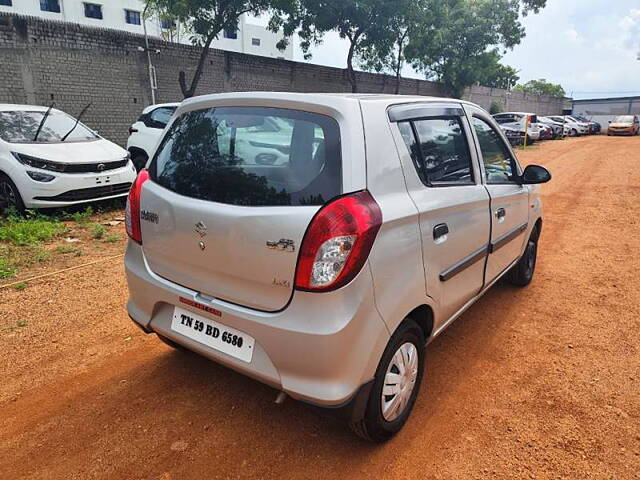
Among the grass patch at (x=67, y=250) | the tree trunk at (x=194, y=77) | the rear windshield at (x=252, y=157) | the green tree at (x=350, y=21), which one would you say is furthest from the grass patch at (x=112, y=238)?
the green tree at (x=350, y=21)

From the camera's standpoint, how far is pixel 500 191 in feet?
10.1

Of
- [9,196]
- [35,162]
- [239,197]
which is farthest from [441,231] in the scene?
[9,196]

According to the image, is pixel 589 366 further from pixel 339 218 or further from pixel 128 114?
pixel 128 114

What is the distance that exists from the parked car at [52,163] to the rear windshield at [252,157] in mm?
4502

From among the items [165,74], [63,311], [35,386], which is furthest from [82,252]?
[165,74]

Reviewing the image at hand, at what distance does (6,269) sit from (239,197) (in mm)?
3633

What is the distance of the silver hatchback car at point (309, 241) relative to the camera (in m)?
1.78

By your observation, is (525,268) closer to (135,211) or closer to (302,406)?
(302,406)

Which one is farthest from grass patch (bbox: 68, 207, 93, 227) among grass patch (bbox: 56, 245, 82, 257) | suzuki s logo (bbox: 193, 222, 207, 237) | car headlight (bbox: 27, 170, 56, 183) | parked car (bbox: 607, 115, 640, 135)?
parked car (bbox: 607, 115, 640, 135)

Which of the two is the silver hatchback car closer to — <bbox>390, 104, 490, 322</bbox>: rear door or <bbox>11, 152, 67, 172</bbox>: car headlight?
<bbox>390, 104, 490, 322</bbox>: rear door

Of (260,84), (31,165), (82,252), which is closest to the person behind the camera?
(82,252)

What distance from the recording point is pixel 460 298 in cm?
268

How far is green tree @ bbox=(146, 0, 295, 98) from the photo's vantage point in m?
13.5

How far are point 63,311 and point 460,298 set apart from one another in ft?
10.0
